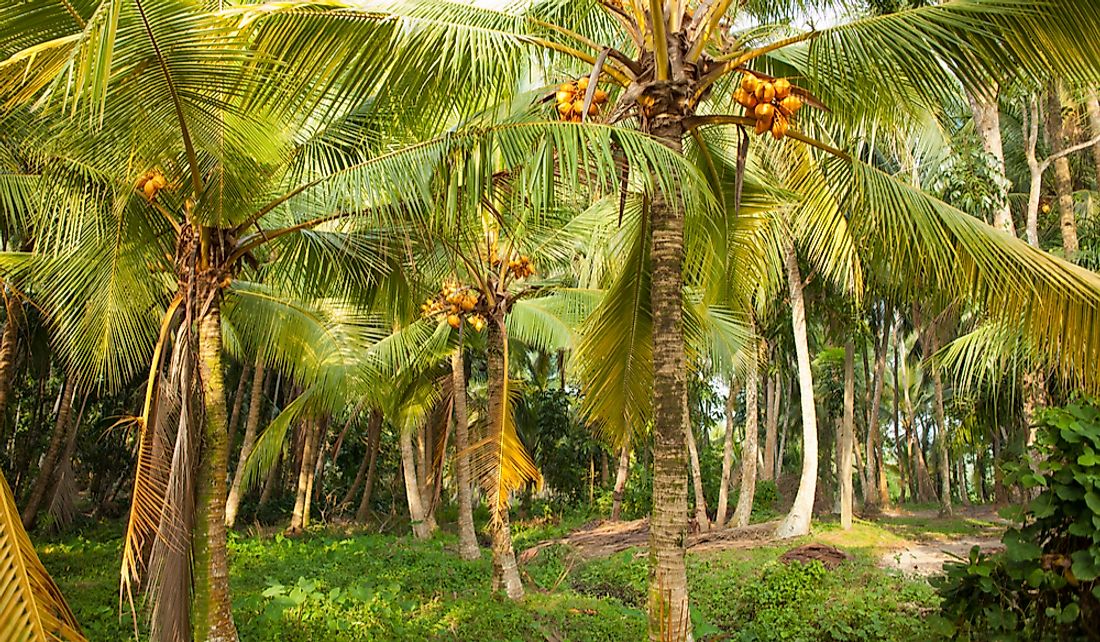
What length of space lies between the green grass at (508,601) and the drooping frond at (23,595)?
384 centimetres

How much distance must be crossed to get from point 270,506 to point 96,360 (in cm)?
1336

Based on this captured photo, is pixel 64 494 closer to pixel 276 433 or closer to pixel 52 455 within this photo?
pixel 52 455

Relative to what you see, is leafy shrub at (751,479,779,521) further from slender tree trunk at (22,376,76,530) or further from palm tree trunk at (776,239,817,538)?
slender tree trunk at (22,376,76,530)

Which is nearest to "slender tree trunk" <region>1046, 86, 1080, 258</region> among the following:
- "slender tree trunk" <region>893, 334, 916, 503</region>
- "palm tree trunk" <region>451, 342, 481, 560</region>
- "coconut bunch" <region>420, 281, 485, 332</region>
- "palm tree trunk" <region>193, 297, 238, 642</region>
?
"coconut bunch" <region>420, 281, 485, 332</region>

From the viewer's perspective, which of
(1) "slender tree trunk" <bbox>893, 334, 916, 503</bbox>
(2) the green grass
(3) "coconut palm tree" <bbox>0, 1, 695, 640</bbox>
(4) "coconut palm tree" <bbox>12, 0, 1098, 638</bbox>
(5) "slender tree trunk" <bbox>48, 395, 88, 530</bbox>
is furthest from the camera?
(1) "slender tree trunk" <bbox>893, 334, 916, 503</bbox>

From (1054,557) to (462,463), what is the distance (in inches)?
364

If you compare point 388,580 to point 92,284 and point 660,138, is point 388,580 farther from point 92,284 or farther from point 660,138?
point 660,138

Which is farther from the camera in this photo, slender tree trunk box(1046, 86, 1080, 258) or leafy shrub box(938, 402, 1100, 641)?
slender tree trunk box(1046, 86, 1080, 258)

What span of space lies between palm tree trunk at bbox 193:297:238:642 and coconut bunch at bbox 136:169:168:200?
912 mm

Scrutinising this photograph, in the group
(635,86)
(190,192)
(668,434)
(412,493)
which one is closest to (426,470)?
(412,493)

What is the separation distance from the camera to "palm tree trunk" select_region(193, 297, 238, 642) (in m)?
6.38

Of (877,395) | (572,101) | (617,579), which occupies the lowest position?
(617,579)

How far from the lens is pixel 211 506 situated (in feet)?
21.4

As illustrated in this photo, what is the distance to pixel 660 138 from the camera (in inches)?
209
